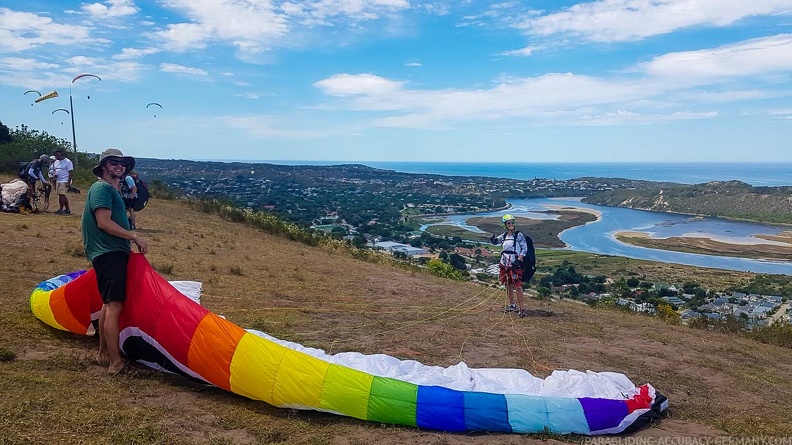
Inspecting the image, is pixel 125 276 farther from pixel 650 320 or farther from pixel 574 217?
pixel 574 217

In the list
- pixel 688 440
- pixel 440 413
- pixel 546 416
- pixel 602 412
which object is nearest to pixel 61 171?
pixel 440 413

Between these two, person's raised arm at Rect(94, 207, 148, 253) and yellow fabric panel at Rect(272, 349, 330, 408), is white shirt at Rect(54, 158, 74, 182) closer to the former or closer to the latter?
person's raised arm at Rect(94, 207, 148, 253)

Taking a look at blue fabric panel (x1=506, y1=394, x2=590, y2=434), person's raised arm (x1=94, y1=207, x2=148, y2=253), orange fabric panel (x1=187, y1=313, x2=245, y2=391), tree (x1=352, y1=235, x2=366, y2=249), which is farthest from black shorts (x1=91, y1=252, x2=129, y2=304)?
tree (x1=352, y1=235, x2=366, y2=249)

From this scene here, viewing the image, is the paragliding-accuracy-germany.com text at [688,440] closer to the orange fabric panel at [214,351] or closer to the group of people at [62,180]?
the orange fabric panel at [214,351]

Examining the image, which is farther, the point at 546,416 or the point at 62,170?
the point at 62,170

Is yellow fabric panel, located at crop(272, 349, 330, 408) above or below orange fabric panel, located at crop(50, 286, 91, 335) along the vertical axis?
below

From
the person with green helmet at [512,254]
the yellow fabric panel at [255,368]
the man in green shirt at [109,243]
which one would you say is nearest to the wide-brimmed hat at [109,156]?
the man in green shirt at [109,243]

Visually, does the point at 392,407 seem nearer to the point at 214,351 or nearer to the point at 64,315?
the point at 214,351

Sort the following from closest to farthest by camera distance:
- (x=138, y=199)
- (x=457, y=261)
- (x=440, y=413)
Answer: (x=440, y=413) < (x=138, y=199) < (x=457, y=261)
